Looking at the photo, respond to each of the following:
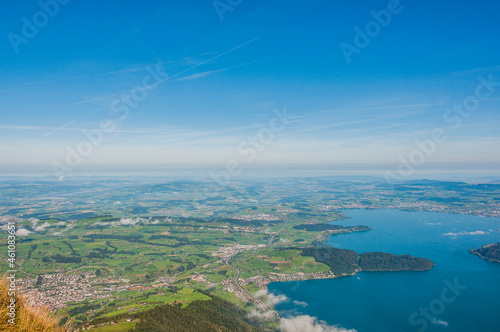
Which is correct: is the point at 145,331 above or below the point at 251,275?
above

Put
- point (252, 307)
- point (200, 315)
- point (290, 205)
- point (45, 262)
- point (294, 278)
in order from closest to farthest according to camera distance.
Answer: point (200, 315)
point (252, 307)
point (294, 278)
point (45, 262)
point (290, 205)

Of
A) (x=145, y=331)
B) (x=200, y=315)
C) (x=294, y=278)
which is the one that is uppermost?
(x=145, y=331)

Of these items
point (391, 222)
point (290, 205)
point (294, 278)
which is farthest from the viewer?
point (290, 205)

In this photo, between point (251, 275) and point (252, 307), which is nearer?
point (252, 307)

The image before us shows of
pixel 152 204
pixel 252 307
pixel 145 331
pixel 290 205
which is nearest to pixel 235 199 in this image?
pixel 290 205

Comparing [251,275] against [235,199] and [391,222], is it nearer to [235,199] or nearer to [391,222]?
[391,222]

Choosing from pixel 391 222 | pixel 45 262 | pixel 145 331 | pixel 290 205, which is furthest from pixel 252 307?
pixel 290 205
